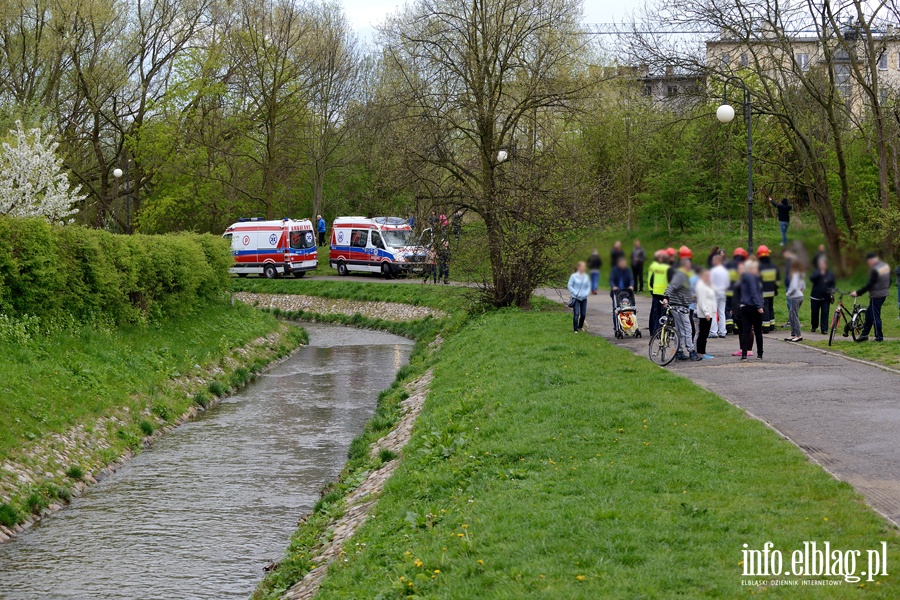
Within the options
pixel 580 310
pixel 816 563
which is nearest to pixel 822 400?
pixel 580 310

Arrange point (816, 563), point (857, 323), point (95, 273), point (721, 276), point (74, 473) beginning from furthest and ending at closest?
point (95, 273) < point (857, 323) < point (74, 473) < point (816, 563) < point (721, 276)

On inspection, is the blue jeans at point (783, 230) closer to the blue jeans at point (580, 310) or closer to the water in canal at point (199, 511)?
the blue jeans at point (580, 310)

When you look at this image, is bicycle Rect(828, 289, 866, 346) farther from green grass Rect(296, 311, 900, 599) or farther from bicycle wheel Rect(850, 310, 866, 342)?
green grass Rect(296, 311, 900, 599)

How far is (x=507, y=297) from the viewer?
27219mm

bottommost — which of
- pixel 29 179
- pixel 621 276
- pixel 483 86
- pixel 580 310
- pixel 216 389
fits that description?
pixel 216 389

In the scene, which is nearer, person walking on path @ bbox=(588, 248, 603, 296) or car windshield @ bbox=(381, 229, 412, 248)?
person walking on path @ bbox=(588, 248, 603, 296)

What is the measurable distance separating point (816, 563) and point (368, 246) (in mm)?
44799

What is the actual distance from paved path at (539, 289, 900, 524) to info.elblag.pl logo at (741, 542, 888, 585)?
52.0 inches

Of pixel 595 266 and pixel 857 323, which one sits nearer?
pixel 595 266

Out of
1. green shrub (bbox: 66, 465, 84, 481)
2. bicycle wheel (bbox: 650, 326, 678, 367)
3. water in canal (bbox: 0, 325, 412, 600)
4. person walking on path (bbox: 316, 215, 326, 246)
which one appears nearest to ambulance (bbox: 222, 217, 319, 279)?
person walking on path (bbox: 316, 215, 326, 246)

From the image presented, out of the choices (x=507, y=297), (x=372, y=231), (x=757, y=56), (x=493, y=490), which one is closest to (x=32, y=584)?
(x=493, y=490)

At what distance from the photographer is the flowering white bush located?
3994 cm

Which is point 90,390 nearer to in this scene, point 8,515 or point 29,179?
point 8,515

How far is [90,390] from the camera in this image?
1958 cm
